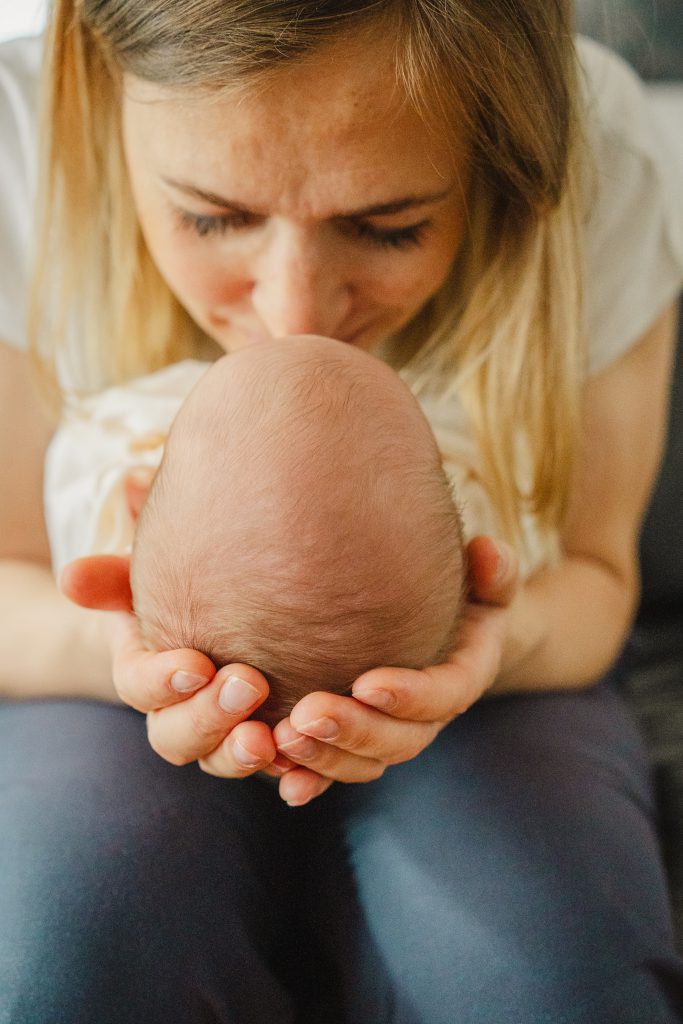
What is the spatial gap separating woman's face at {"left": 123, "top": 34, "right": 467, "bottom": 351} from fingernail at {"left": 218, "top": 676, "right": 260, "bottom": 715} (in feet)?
1.15

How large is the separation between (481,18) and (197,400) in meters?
0.38

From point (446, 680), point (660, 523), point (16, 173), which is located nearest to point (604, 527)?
point (660, 523)

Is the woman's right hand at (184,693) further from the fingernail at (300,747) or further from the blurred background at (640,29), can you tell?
the blurred background at (640,29)

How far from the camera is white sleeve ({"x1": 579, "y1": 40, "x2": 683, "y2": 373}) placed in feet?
3.61

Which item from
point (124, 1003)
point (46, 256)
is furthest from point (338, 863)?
point (46, 256)

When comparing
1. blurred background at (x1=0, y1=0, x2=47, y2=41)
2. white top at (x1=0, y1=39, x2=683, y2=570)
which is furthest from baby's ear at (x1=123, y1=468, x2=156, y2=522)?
blurred background at (x1=0, y1=0, x2=47, y2=41)

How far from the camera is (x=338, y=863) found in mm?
900

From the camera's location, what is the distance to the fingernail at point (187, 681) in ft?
2.20

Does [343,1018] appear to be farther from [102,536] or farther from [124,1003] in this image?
[102,536]

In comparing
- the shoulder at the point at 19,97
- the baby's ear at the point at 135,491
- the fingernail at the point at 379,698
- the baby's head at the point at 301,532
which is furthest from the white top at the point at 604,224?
the fingernail at the point at 379,698

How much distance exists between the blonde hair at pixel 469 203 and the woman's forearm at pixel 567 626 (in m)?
0.07

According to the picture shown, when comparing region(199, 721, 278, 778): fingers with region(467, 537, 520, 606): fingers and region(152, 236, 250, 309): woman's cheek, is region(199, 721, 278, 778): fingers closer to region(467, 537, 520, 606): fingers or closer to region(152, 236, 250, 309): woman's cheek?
region(467, 537, 520, 606): fingers

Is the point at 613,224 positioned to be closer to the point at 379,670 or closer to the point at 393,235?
the point at 393,235

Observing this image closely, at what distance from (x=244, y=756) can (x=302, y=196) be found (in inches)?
17.8
